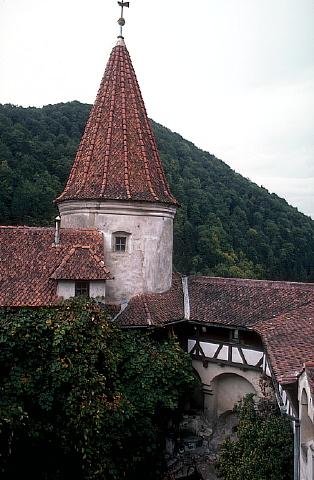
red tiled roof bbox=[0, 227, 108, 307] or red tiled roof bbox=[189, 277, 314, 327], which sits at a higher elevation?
red tiled roof bbox=[0, 227, 108, 307]

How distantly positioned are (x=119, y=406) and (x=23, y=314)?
3.78 meters

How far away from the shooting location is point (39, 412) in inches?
570

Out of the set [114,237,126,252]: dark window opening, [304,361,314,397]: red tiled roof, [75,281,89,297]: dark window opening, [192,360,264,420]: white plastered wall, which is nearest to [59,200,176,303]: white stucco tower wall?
[114,237,126,252]: dark window opening

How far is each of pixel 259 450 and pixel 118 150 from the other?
1134cm

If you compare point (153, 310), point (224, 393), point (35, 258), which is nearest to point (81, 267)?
point (35, 258)

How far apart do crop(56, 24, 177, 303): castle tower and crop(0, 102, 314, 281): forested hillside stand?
22.6 metres

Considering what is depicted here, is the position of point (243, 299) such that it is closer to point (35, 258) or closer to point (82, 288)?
point (82, 288)

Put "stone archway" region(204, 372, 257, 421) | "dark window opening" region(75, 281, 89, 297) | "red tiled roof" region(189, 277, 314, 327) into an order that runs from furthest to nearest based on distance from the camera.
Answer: "stone archway" region(204, 372, 257, 421) < "red tiled roof" region(189, 277, 314, 327) < "dark window opening" region(75, 281, 89, 297)

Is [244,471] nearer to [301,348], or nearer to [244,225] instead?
[301,348]

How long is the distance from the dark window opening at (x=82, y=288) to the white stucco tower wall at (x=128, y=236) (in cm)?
140

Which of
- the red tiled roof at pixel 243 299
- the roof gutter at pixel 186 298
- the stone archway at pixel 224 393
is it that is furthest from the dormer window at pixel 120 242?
the stone archway at pixel 224 393

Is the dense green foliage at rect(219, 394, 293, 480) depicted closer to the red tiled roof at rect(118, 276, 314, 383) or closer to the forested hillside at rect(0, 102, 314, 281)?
the red tiled roof at rect(118, 276, 314, 383)

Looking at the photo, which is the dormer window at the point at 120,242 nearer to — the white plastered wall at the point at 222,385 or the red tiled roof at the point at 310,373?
the white plastered wall at the point at 222,385

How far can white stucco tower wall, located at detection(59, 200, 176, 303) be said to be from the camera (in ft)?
59.9
